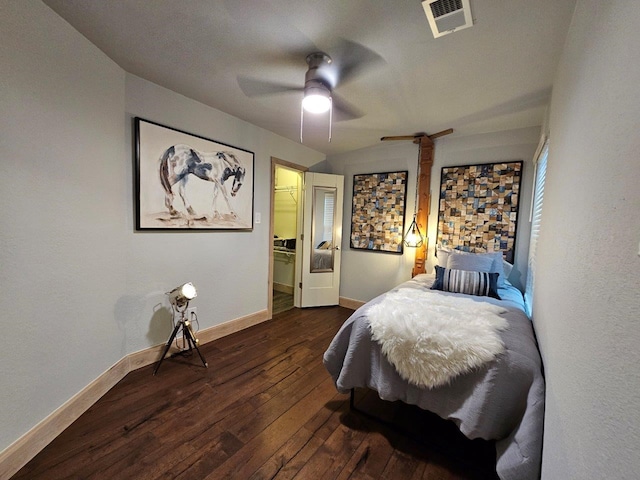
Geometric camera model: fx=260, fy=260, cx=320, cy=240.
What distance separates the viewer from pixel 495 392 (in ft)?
4.08

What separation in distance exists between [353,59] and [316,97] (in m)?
0.33

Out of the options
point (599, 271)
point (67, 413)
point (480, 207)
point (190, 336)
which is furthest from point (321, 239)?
point (599, 271)

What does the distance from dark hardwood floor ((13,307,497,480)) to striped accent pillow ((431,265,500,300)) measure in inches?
43.8

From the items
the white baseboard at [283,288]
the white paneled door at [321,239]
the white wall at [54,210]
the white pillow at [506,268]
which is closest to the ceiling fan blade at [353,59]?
the white wall at [54,210]

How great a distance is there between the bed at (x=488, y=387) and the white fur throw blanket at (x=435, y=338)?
33 mm

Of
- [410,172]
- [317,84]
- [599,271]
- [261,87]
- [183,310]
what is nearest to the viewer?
[599,271]

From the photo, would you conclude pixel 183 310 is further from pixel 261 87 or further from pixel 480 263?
pixel 480 263

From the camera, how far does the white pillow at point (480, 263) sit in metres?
2.59

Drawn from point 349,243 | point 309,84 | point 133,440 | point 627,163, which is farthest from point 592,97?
→ point 349,243

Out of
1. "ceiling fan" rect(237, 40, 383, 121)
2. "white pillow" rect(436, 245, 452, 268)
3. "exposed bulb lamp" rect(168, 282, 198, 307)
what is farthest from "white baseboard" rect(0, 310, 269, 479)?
"white pillow" rect(436, 245, 452, 268)

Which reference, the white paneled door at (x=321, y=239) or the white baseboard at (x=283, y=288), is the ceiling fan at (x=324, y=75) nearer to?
the white paneled door at (x=321, y=239)

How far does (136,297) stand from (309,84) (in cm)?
216

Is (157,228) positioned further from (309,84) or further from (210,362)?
(309,84)

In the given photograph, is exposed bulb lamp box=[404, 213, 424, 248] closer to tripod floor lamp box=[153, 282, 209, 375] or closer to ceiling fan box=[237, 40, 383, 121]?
ceiling fan box=[237, 40, 383, 121]
